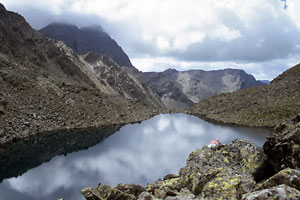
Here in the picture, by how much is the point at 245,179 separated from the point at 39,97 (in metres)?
69.5

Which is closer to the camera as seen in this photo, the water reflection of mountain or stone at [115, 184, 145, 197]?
stone at [115, 184, 145, 197]

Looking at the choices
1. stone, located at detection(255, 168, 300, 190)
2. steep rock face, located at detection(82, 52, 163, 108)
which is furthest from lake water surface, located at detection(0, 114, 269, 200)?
steep rock face, located at detection(82, 52, 163, 108)

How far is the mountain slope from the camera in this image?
77625 millimetres

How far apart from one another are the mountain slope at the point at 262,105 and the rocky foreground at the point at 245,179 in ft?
196

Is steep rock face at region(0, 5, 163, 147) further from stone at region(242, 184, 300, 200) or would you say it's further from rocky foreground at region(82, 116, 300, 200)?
stone at region(242, 184, 300, 200)

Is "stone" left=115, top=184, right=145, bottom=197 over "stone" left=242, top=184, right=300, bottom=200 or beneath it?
beneath

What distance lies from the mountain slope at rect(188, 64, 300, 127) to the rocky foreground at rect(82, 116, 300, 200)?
59662mm

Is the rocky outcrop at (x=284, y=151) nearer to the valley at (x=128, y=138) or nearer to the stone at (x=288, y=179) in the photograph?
the valley at (x=128, y=138)

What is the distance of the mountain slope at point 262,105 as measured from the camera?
7762 cm

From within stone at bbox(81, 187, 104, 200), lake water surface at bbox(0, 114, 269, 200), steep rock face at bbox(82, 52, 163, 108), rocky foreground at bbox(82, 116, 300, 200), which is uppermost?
steep rock face at bbox(82, 52, 163, 108)

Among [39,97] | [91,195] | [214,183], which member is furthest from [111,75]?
[214,183]

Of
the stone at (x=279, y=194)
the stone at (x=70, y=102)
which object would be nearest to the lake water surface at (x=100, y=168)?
the stone at (x=279, y=194)

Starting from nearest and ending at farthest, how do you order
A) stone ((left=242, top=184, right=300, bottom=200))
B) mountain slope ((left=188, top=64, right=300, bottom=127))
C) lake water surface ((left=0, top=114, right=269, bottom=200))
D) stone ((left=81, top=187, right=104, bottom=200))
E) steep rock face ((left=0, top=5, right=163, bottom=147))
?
1. stone ((left=242, top=184, right=300, bottom=200))
2. stone ((left=81, top=187, right=104, bottom=200))
3. lake water surface ((left=0, top=114, right=269, bottom=200))
4. steep rock face ((left=0, top=5, right=163, bottom=147))
5. mountain slope ((left=188, top=64, right=300, bottom=127))

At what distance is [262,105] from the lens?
9275 centimetres
